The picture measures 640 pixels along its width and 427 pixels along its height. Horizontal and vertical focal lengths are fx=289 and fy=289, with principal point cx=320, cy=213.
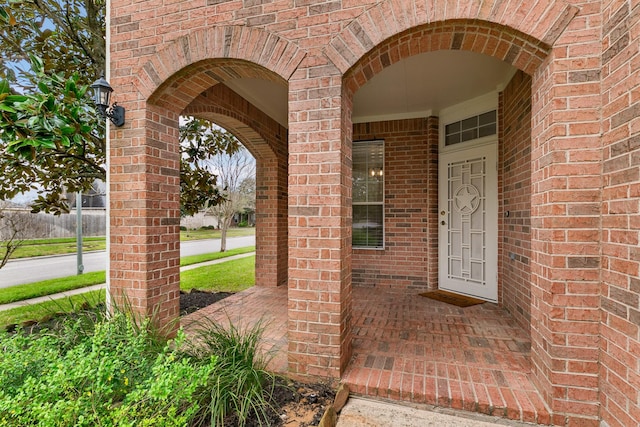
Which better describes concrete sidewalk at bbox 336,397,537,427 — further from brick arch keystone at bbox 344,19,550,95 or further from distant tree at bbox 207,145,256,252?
distant tree at bbox 207,145,256,252

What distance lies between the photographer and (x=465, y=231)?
446 centimetres

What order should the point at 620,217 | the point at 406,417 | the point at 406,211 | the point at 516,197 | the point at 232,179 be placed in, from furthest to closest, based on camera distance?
the point at 232,179
the point at 406,211
the point at 516,197
the point at 406,417
the point at 620,217

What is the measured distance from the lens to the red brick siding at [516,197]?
3.07m

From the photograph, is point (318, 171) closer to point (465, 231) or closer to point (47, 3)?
point (465, 231)

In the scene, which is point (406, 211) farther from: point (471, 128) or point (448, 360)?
point (448, 360)

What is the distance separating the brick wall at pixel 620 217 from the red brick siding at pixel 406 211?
3036 mm

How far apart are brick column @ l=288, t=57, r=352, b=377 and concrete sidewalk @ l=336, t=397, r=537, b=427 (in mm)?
295

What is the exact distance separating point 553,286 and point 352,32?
2274 millimetres

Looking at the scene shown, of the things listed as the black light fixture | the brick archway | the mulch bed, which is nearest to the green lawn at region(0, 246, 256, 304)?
the mulch bed

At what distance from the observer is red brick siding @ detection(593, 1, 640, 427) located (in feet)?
5.10

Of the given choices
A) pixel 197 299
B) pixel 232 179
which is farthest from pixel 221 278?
pixel 232 179

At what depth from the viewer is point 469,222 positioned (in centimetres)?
440

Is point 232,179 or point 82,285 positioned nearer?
point 82,285

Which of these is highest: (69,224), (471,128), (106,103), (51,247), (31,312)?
(471,128)
